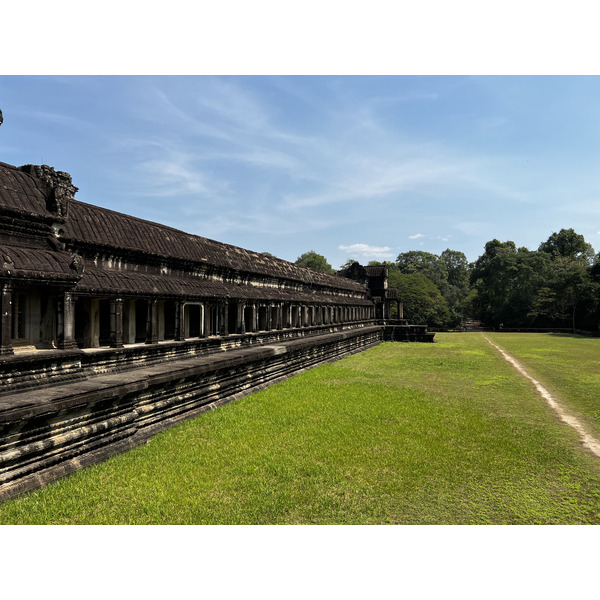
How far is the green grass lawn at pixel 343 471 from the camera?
4.06 metres

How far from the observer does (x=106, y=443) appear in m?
5.51

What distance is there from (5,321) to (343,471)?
16.5ft

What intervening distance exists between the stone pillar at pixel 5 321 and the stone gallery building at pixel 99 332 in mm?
14

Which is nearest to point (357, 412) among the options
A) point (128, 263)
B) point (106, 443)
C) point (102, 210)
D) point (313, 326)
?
point (106, 443)

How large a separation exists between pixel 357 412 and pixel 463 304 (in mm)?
62170

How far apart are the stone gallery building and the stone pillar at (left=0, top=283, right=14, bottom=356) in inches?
0.5

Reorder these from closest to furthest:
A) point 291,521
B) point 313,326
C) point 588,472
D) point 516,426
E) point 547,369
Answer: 1. point 291,521
2. point 588,472
3. point 516,426
4. point 547,369
5. point 313,326

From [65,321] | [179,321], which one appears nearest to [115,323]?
[65,321]

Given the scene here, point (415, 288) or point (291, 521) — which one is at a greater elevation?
point (415, 288)

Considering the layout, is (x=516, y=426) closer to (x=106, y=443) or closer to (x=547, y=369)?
(x=106, y=443)

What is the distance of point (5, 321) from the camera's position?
5156mm

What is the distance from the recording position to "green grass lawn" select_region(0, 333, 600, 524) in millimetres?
4062

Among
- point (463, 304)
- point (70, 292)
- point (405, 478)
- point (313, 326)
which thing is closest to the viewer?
point (405, 478)

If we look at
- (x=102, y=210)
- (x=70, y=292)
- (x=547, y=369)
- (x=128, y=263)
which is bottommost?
(x=547, y=369)
